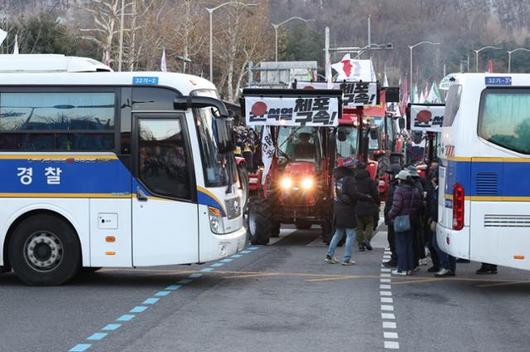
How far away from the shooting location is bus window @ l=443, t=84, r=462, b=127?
1599cm

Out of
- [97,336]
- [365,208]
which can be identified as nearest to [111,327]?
[97,336]

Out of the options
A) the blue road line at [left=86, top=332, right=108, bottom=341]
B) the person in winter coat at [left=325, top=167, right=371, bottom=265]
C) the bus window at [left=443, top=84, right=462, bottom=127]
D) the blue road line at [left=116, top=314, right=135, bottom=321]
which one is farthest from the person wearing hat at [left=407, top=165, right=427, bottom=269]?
the blue road line at [left=86, top=332, right=108, bottom=341]

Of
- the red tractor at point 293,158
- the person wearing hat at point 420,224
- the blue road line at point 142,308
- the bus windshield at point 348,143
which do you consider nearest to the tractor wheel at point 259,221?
the red tractor at point 293,158

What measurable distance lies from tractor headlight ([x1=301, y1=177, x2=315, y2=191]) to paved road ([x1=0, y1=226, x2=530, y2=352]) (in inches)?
181

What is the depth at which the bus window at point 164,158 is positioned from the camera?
15891 millimetres

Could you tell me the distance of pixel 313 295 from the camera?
15266 millimetres

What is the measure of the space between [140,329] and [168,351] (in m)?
1.32

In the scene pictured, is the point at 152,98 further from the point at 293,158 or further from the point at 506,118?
the point at 293,158

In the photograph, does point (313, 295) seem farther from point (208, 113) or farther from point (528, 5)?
point (528, 5)

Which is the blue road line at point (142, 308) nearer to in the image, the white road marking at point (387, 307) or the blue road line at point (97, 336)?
the blue road line at point (97, 336)

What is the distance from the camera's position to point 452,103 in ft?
54.1

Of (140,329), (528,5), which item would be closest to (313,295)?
(140,329)

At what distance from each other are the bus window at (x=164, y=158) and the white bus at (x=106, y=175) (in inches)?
0.6

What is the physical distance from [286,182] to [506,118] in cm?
871
